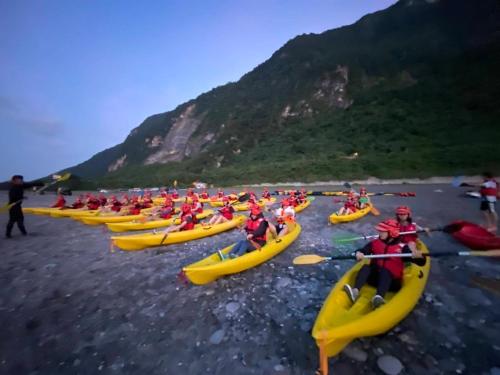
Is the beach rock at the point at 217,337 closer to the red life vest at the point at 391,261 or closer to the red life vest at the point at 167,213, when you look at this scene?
the red life vest at the point at 391,261

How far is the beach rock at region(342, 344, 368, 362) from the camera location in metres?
4.53

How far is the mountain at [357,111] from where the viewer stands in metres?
44.0

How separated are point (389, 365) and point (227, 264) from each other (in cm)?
409

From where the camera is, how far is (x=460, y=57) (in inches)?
2495

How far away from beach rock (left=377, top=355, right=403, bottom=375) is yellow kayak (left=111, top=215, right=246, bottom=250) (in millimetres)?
8348

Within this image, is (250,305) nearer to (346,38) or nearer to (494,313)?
(494,313)

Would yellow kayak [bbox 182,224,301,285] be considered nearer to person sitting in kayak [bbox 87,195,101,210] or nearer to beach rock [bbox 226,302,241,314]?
beach rock [bbox 226,302,241,314]

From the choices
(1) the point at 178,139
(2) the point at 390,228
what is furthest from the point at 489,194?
(1) the point at 178,139

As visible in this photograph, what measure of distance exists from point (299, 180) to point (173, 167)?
4896cm

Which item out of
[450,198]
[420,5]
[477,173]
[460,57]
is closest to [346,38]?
[420,5]

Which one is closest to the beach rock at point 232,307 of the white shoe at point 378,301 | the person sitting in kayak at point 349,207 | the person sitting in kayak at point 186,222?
the white shoe at point 378,301

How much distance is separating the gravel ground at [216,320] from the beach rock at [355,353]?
2 centimetres

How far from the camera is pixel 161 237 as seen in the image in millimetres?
10672

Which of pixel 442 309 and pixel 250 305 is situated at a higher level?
pixel 250 305
